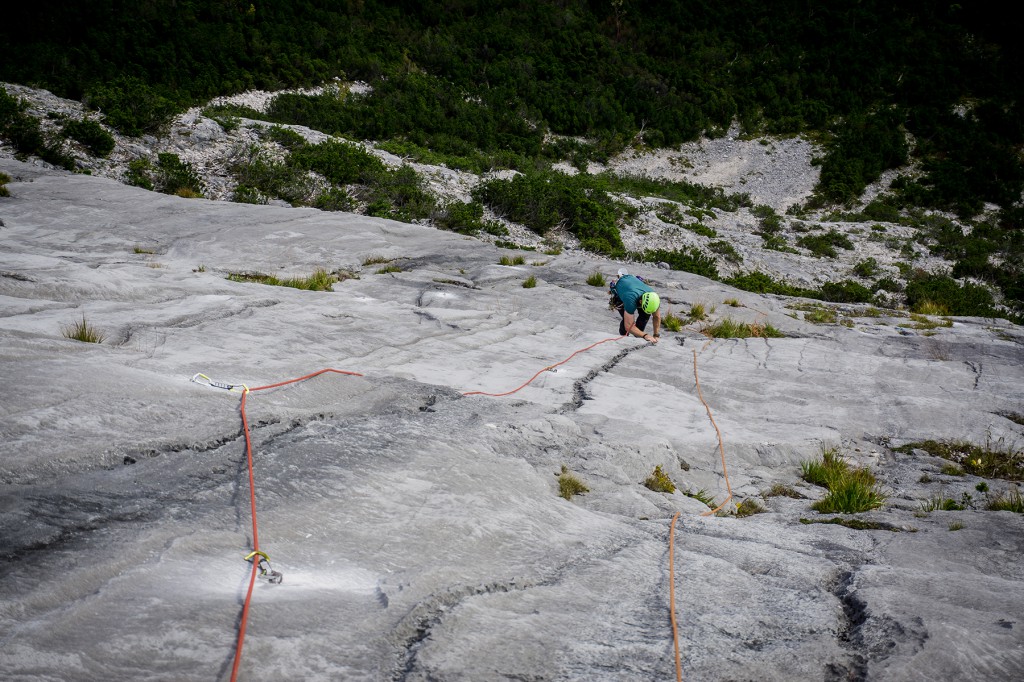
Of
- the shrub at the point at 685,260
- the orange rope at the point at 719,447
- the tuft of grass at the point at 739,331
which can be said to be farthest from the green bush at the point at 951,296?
the orange rope at the point at 719,447

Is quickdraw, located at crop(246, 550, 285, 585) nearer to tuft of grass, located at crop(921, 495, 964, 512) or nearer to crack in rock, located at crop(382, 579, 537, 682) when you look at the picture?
crack in rock, located at crop(382, 579, 537, 682)

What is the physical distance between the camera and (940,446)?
7.41 metres

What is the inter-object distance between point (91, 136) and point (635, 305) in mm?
17835

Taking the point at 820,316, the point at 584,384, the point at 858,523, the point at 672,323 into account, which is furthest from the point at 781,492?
the point at 820,316

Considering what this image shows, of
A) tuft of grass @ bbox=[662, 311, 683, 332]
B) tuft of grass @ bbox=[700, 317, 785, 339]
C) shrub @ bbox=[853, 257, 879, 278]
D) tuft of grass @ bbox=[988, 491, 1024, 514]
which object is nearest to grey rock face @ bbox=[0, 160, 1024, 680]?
tuft of grass @ bbox=[988, 491, 1024, 514]

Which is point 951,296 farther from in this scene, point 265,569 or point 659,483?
point 265,569

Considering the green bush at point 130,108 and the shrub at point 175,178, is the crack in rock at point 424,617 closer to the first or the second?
the shrub at point 175,178

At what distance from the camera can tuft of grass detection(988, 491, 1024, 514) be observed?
5.39 m

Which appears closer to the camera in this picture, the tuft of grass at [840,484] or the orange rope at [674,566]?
the orange rope at [674,566]

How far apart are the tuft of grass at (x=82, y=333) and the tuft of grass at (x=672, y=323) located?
975 cm

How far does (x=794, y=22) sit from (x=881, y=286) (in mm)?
37011

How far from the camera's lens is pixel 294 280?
35.4 ft

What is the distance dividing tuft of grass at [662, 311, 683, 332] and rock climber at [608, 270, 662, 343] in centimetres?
83

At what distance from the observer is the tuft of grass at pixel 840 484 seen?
18.4ft
